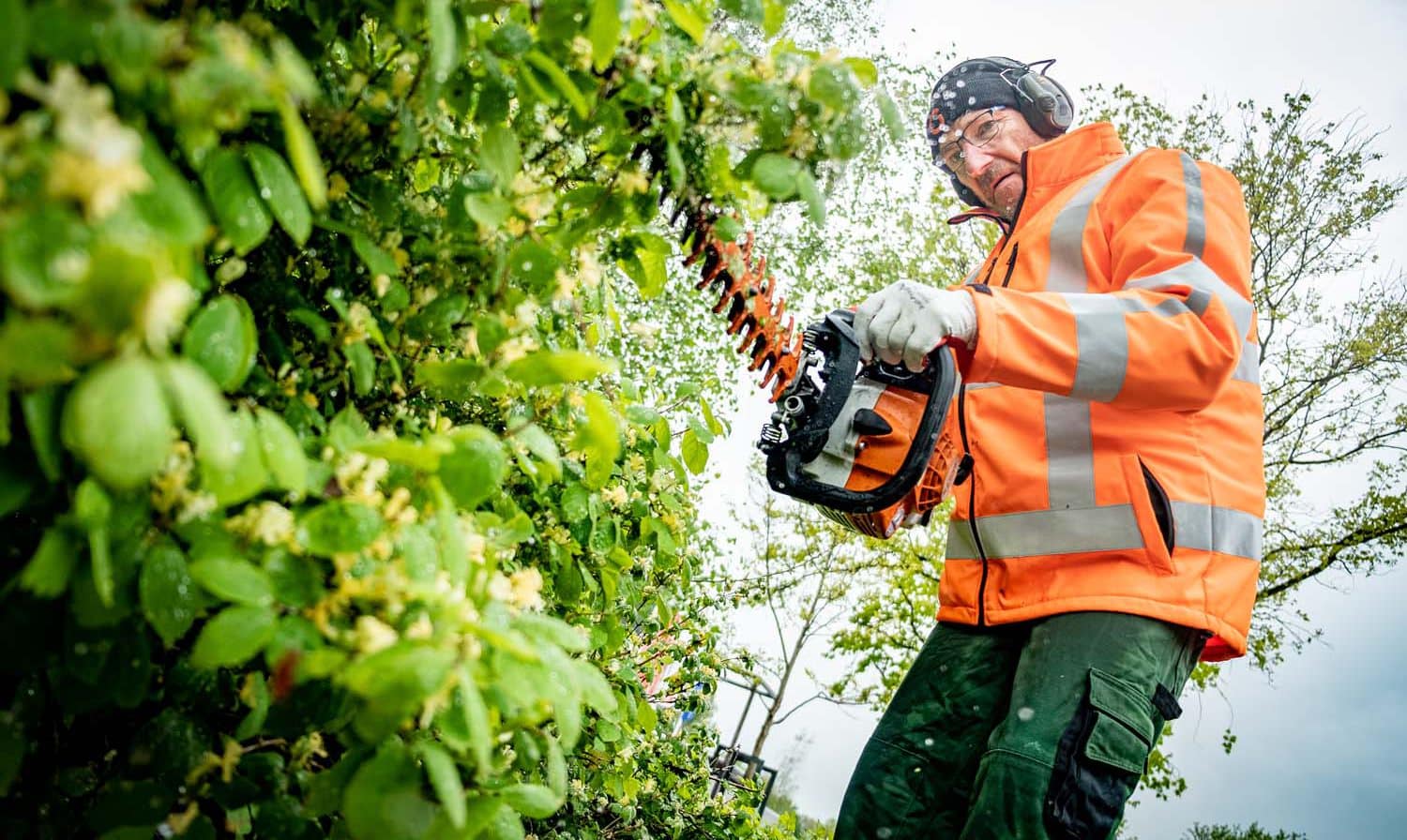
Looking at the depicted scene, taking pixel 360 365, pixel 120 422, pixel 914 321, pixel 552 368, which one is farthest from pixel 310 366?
pixel 914 321

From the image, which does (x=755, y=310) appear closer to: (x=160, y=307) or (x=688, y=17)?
(x=688, y=17)

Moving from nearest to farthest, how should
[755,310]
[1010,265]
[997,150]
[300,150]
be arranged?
[300,150] < [755,310] < [1010,265] < [997,150]

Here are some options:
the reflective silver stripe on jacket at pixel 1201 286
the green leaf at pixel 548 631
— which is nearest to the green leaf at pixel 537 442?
the green leaf at pixel 548 631

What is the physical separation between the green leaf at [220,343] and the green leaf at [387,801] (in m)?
0.36

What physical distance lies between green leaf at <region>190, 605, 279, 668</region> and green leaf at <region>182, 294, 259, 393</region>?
19cm

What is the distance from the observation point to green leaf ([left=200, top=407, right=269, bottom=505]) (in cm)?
63

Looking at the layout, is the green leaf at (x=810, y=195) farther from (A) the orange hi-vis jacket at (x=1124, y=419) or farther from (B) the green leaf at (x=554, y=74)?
(A) the orange hi-vis jacket at (x=1124, y=419)

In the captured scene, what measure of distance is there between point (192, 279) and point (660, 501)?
1379mm

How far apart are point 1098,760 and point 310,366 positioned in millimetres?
1613

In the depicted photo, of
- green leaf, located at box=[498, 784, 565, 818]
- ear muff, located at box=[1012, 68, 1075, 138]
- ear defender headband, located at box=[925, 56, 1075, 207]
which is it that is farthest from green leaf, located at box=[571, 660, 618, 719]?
ear muff, located at box=[1012, 68, 1075, 138]

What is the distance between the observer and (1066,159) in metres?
2.47

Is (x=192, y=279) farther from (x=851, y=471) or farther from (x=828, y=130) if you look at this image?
(x=851, y=471)

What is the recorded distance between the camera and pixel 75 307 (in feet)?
1.69

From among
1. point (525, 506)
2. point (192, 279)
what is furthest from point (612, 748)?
point (192, 279)
